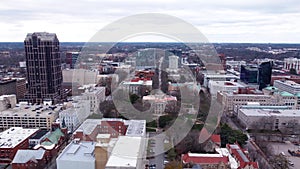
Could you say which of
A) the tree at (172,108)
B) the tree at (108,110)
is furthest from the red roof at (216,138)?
the tree at (108,110)

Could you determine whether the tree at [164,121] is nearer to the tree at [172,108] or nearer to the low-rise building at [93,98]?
the tree at [172,108]

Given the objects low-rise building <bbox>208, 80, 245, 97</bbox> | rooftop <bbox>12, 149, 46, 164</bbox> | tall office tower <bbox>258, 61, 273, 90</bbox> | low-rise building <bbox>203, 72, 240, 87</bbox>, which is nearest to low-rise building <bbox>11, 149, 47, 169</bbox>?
rooftop <bbox>12, 149, 46, 164</bbox>

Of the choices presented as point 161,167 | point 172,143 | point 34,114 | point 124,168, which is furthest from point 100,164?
point 34,114

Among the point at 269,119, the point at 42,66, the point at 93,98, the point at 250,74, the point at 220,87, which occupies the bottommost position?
the point at 269,119

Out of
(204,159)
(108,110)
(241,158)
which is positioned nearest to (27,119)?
(108,110)

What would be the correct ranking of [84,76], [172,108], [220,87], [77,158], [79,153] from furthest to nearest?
[84,76]
[220,87]
[172,108]
[79,153]
[77,158]

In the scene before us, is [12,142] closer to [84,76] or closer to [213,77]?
[84,76]
